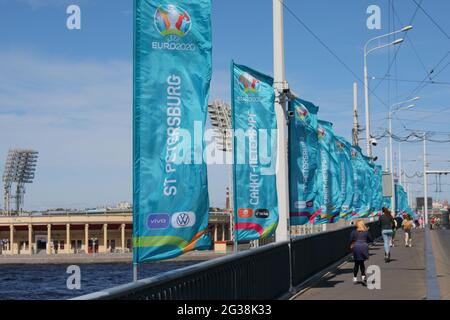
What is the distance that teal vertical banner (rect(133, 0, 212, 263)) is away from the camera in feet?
27.7

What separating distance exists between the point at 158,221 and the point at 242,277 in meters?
3.15

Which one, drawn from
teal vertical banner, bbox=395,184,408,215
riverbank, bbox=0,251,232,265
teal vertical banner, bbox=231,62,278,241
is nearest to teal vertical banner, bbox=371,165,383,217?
teal vertical banner, bbox=395,184,408,215

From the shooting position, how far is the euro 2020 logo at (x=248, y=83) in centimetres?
1461

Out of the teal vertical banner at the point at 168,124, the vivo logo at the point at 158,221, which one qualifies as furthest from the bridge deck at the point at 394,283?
the vivo logo at the point at 158,221

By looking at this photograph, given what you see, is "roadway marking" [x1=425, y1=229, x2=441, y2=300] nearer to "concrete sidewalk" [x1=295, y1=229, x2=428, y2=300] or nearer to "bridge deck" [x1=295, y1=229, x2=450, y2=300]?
"bridge deck" [x1=295, y1=229, x2=450, y2=300]

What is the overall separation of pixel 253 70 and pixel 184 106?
627cm

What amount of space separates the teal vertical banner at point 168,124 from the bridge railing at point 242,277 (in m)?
0.51

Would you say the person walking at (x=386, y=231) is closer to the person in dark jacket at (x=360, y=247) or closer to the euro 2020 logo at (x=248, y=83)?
the person in dark jacket at (x=360, y=247)

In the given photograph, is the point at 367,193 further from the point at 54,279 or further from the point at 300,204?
the point at 54,279

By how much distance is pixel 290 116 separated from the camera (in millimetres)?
17266

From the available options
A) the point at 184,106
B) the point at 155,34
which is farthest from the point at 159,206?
the point at 155,34

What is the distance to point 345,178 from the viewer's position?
93.4 ft

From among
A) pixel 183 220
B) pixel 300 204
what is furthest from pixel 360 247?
pixel 183 220

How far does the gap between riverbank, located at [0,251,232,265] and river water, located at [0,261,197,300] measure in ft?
2.19
